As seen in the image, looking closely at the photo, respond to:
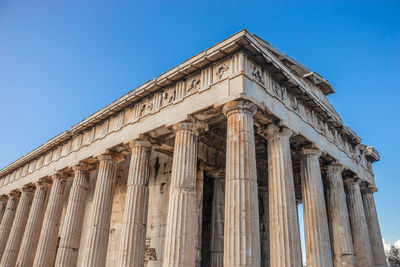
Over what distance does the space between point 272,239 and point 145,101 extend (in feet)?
30.6

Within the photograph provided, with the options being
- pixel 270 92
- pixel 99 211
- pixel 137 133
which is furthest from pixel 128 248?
pixel 270 92

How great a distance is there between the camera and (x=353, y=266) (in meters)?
15.3

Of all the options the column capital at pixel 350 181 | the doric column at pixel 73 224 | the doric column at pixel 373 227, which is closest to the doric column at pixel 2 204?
the doric column at pixel 73 224

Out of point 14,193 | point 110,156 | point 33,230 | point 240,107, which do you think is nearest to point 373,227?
point 240,107

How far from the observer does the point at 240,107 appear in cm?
1208

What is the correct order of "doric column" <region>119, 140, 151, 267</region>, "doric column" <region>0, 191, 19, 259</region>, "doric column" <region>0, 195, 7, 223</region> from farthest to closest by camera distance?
"doric column" <region>0, 195, 7, 223</region> < "doric column" <region>0, 191, 19, 259</region> < "doric column" <region>119, 140, 151, 267</region>

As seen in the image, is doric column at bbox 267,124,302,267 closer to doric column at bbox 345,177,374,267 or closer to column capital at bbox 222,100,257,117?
column capital at bbox 222,100,257,117

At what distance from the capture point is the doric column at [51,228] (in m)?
19.2

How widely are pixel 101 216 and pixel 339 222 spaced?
41.2ft

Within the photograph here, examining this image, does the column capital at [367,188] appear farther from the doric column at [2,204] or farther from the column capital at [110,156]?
the doric column at [2,204]

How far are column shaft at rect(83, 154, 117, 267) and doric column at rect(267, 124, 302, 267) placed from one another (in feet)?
29.3

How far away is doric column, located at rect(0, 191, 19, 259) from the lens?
25.6m

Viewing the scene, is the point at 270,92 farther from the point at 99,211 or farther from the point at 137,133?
the point at 99,211

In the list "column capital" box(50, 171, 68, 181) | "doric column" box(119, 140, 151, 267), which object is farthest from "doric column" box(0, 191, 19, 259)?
"doric column" box(119, 140, 151, 267)
